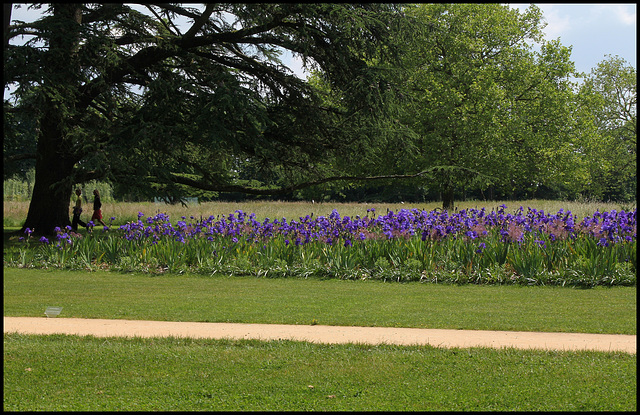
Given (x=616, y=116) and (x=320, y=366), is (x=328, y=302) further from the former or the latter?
(x=616, y=116)

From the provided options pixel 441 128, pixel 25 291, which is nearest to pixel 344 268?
pixel 25 291

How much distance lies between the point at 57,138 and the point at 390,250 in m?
11.0

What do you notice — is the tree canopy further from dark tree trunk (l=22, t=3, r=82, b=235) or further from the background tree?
the background tree

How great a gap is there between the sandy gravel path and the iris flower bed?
12.8 feet

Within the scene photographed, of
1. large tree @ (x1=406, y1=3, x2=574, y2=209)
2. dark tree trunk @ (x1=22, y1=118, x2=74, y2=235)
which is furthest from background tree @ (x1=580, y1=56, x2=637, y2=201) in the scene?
dark tree trunk @ (x1=22, y1=118, x2=74, y2=235)

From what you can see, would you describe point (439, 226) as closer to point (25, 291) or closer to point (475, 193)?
point (25, 291)

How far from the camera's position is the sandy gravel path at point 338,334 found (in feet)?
19.6

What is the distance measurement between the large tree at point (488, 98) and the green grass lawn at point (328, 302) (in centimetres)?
1641

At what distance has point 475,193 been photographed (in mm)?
55094

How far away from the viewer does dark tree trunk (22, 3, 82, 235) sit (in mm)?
15174

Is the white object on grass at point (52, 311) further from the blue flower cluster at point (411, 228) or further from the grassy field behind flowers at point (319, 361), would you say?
the blue flower cluster at point (411, 228)

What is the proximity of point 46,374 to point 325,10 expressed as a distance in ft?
41.4

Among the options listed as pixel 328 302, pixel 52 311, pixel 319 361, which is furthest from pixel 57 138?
pixel 319 361

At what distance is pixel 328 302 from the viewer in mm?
8414
